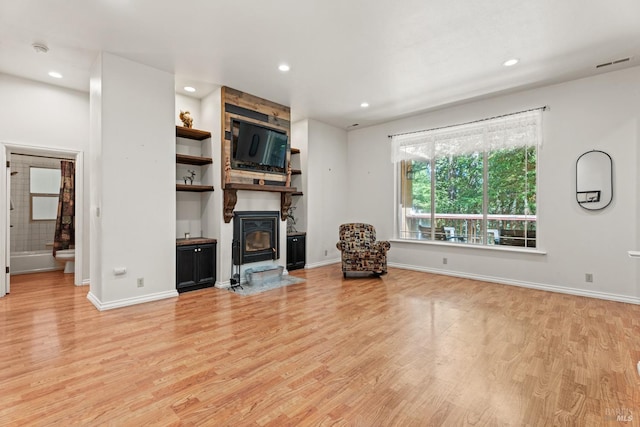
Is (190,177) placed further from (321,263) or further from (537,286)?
(537,286)

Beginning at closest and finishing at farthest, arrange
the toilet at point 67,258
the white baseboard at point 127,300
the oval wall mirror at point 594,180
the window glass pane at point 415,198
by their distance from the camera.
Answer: the white baseboard at point 127,300, the oval wall mirror at point 594,180, the toilet at point 67,258, the window glass pane at point 415,198

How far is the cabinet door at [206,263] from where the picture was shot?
14.9 ft

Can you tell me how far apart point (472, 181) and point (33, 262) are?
8.41m

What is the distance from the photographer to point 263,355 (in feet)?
8.17

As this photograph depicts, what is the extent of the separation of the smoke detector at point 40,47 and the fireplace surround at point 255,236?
3012mm

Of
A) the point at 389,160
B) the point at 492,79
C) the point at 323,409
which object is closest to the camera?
the point at 323,409

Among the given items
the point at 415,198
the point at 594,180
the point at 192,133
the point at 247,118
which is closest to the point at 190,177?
the point at 192,133

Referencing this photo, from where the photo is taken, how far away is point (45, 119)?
4418mm

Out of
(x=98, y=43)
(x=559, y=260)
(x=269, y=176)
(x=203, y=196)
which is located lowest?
(x=559, y=260)

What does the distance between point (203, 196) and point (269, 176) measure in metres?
1.18

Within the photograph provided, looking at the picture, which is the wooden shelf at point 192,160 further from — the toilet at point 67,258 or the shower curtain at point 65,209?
the toilet at point 67,258

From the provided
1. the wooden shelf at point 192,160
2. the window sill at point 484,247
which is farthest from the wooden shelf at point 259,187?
the window sill at point 484,247

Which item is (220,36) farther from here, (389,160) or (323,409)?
(389,160)

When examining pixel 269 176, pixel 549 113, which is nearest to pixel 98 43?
pixel 269 176
